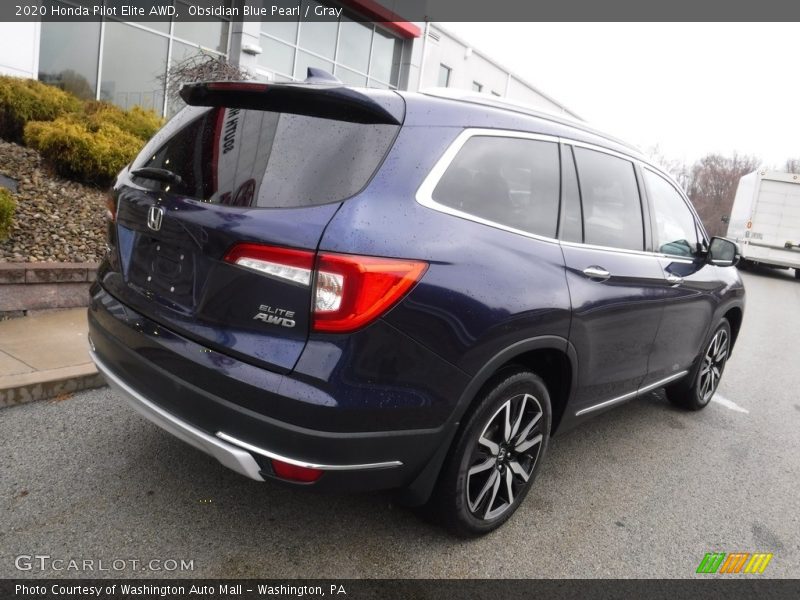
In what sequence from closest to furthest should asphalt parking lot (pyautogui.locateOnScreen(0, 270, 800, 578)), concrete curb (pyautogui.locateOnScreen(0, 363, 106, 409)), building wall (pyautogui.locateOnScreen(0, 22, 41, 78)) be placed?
asphalt parking lot (pyautogui.locateOnScreen(0, 270, 800, 578)) < concrete curb (pyautogui.locateOnScreen(0, 363, 106, 409)) < building wall (pyautogui.locateOnScreen(0, 22, 41, 78))

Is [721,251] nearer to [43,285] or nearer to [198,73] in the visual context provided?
[43,285]

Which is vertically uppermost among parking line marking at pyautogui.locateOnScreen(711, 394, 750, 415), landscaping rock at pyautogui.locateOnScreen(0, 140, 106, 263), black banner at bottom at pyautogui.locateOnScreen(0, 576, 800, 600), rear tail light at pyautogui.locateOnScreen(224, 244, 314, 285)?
rear tail light at pyautogui.locateOnScreen(224, 244, 314, 285)

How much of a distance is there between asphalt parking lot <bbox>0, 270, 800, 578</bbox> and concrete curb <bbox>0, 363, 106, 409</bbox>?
68mm

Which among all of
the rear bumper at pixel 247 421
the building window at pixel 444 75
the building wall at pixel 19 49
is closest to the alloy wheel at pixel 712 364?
the rear bumper at pixel 247 421

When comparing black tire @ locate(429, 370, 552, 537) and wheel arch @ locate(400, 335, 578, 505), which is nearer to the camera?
wheel arch @ locate(400, 335, 578, 505)

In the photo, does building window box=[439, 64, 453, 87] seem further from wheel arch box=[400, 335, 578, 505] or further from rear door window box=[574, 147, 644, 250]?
wheel arch box=[400, 335, 578, 505]

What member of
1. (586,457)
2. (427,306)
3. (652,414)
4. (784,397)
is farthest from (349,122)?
(784,397)

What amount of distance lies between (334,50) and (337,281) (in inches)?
709

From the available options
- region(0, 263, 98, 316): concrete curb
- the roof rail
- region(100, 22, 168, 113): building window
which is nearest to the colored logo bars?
the roof rail

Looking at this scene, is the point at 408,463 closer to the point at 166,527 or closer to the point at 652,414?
the point at 166,527

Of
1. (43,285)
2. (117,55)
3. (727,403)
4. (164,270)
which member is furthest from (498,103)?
(117,55)

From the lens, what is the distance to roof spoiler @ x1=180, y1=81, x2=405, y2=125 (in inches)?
91.5

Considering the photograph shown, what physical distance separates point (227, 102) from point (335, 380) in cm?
129

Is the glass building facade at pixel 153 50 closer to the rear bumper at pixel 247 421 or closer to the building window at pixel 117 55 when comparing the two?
the building window at pixel 117 55
